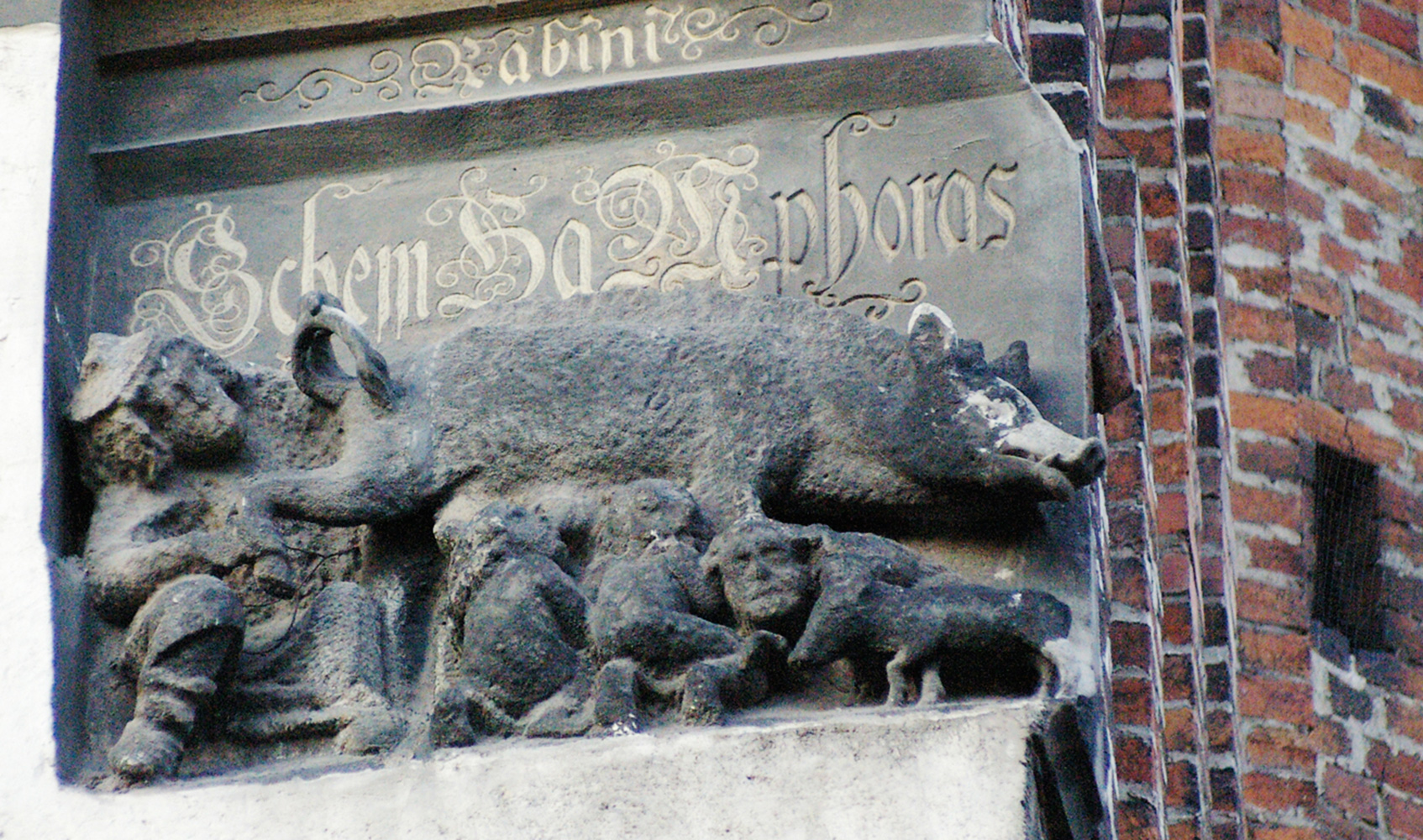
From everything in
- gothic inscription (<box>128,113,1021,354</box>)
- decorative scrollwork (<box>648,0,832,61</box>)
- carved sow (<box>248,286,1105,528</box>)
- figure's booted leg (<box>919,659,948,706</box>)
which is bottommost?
figure's booted leg (<box>919,659,948,706</box>)

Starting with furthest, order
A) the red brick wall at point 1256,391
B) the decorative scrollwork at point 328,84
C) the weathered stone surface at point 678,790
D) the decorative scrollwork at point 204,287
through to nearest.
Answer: the red brick wall at point 1256,391, the decorative scrollwork at point 328,84, the decorative scrollwork at point 204,287, the weathered stone surface at point 678,790

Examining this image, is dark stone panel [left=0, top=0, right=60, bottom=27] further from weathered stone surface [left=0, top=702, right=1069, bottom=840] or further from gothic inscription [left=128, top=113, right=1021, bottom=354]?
weathered stone surface [left=0, top=702, right=1069, bottom=840]

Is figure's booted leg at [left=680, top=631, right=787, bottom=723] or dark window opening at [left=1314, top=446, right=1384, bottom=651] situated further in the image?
dark window opening at [left=1314, top=446, right=1384, bottom=651]

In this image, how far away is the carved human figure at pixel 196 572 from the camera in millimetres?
3377

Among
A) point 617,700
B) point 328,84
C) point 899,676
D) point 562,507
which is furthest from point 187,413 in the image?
point 899,676

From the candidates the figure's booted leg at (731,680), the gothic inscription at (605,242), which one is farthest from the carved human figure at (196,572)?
the figure's booted leg at (731,680)

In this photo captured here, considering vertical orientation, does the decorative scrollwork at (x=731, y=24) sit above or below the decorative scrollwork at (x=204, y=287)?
above

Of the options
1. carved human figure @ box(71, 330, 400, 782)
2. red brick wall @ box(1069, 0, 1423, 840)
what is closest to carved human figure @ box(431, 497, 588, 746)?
carved human figure @ box(71, 330, 400, 782)

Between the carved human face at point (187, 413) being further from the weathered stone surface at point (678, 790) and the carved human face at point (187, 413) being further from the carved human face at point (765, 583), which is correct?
the carved human face at point (765, 583)

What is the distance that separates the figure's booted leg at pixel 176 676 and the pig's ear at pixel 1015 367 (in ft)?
3.47

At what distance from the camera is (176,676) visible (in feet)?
11.1

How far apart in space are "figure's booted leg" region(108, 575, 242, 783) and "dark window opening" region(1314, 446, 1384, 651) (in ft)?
11.1

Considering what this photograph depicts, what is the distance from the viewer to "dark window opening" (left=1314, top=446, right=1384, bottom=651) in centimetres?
611

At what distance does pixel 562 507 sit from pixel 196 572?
1.64 feet
